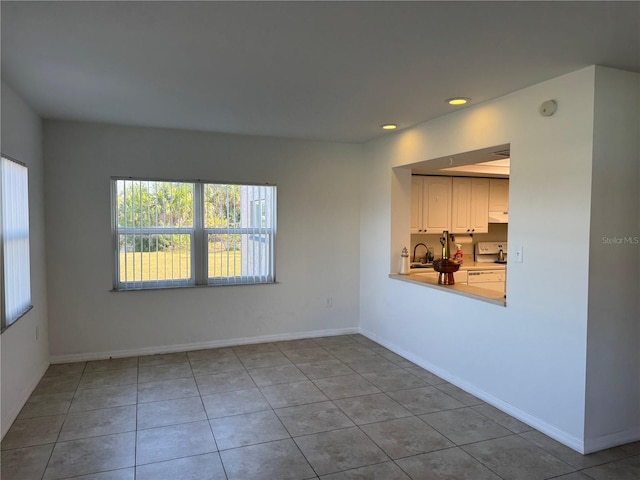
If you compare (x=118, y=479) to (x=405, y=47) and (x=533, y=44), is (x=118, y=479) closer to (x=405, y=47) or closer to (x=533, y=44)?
(x=405, y=47)

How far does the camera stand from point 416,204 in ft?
19.3

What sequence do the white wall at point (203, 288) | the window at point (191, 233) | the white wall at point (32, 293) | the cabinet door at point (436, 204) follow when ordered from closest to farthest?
the white wall at point (32, 293) → the white wall at point (203, 288) → the window at point (191, 233) → the cabinet door at point (436, 204)

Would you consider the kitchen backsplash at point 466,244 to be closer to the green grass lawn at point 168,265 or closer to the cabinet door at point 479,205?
the cabinet door at point 479,205

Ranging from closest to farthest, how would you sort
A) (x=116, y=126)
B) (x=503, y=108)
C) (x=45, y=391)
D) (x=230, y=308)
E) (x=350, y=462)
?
1. (x=350, y=462)
2. (x=503, y=108)
3. (x=45, y=391)
4. (x=116, y=126)
5. (x=230, y=308)

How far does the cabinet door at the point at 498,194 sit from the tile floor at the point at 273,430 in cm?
304

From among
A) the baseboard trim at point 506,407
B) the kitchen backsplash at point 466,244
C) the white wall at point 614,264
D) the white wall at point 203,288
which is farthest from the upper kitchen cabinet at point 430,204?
the white wall at point 614,264

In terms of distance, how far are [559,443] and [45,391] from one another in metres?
3.97

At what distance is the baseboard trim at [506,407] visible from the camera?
9.50 feet

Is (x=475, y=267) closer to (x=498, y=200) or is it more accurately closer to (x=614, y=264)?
(x=498, y=200)

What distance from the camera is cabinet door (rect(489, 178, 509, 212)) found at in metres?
6.35

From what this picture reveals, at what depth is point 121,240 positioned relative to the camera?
4.67 m

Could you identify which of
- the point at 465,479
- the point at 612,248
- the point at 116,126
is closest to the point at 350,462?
the point at 465,479

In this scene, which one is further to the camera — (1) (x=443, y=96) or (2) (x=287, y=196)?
(2) (x=287, y=196)

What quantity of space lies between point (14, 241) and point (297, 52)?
252cm
